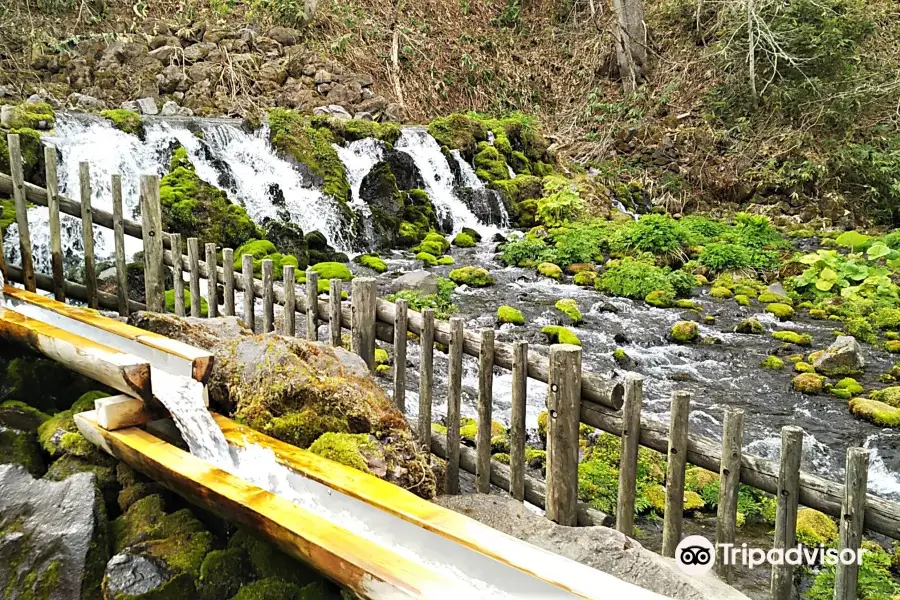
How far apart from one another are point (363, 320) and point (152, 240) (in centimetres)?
221

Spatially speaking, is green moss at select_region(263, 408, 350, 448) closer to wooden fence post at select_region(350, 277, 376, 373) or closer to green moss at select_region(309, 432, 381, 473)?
green moss at select_region(309, 432, 381, 473)

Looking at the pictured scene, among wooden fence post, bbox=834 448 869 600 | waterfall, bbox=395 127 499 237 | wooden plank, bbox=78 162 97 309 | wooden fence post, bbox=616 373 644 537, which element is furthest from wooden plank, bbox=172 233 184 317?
waterfall, bbox=395 127 499 237

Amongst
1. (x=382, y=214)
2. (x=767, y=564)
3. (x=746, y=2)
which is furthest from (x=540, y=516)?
(x=746, y=2)

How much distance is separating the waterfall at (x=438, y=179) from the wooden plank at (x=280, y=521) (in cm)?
1146

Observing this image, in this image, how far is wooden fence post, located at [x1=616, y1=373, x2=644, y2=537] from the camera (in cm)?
317

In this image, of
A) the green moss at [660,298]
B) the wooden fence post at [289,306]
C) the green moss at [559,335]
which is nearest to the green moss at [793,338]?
the green moss at [660,298]

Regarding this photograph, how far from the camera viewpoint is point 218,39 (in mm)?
17781

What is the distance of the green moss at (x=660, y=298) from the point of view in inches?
385

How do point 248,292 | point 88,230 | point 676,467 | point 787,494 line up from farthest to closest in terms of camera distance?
point 88,230
point 248,292
point 676,467
point 787,494

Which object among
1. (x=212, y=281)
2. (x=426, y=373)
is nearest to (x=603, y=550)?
(x=426, y=373)

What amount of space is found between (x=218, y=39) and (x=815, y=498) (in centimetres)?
1884

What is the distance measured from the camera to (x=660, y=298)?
984 centimetres

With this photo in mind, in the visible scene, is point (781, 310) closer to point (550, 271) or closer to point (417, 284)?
point (550, 271)

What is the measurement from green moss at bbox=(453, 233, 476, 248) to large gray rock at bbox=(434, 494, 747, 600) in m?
9.77
